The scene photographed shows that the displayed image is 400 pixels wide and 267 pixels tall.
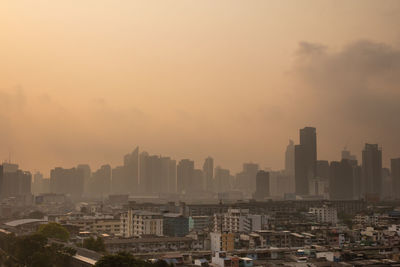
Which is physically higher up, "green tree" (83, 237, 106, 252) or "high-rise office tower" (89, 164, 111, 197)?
"high-rise office tower" (89, 164, 111, 197)

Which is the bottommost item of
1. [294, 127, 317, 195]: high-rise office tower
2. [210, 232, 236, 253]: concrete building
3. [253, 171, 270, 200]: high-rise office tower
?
[210, 232, 236, 253]: concrete building

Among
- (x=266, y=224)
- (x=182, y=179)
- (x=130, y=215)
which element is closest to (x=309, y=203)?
(x=266, y=224)

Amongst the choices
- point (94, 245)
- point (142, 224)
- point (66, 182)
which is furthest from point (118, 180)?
point (94, 245)

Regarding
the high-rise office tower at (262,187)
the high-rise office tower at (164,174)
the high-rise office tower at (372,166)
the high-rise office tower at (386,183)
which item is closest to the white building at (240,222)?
the high-rise office tower at (262,187)

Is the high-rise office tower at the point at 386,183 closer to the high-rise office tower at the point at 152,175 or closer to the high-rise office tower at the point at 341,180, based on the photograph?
the high-rise office tower at the point at 341,180

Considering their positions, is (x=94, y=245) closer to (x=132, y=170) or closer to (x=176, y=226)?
(x=176, y=226)

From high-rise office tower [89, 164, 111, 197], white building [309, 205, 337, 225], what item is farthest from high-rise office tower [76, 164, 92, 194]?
white building [309, 205, 337, 225]

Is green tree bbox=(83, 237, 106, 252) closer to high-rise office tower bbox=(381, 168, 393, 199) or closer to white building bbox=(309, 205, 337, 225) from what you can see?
white building bbox=(309, 205, 337, 225)
